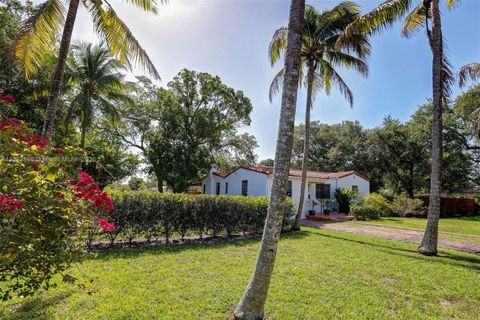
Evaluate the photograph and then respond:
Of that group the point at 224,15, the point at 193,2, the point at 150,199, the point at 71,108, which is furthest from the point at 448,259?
the point at 71,108

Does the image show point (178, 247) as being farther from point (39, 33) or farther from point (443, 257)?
point (443, 257)

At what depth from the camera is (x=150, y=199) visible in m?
8.44

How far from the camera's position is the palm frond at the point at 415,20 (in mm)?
9008

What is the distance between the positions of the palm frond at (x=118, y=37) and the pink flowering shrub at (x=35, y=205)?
585cm

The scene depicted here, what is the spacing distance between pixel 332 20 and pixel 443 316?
11.7m

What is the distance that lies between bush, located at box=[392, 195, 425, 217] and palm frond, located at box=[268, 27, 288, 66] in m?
15.5

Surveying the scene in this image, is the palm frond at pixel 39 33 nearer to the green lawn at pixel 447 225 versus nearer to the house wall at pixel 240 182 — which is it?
the house wall at pixel 240 182

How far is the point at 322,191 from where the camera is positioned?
21453 mm

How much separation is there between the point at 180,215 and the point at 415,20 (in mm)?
11051

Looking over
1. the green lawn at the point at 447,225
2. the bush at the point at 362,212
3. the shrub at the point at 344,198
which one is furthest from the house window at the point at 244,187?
the green lawn at the point at 447,225

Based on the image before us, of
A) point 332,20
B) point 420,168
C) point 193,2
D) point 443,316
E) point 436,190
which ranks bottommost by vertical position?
point 443,316

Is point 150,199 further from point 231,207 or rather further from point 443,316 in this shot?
point 443,316

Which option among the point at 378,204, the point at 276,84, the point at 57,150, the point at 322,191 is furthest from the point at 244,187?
the point at 57,150

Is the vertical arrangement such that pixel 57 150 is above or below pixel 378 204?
above
